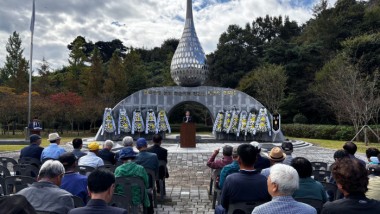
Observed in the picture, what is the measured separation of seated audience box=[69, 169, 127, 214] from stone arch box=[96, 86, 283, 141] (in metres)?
18.8

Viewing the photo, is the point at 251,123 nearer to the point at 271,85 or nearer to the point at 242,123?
the point at 242,123

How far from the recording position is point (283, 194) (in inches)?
93.5

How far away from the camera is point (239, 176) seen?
340 centimetres

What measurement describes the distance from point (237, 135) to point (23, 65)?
29.6 metres

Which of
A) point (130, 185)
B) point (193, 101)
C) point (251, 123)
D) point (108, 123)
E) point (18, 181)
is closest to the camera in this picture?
point (18, 181)

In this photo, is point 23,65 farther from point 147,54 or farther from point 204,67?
point 204,67

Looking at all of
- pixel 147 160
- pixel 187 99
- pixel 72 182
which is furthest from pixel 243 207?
pixel 187 99

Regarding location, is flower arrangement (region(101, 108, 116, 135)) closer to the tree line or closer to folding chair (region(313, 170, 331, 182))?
the tree line

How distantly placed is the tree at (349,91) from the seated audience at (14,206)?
2225cm

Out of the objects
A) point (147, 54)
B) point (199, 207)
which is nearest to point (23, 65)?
point (147, 54)

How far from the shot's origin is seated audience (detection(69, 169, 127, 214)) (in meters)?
2.45

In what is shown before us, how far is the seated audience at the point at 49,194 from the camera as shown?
2.96 m

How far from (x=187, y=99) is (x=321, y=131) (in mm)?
11693

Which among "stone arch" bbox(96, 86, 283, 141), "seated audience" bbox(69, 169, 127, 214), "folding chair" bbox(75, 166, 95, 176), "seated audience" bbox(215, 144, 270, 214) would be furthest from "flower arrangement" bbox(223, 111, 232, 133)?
"seated audience" bbox(69, 169, 127, 214)
